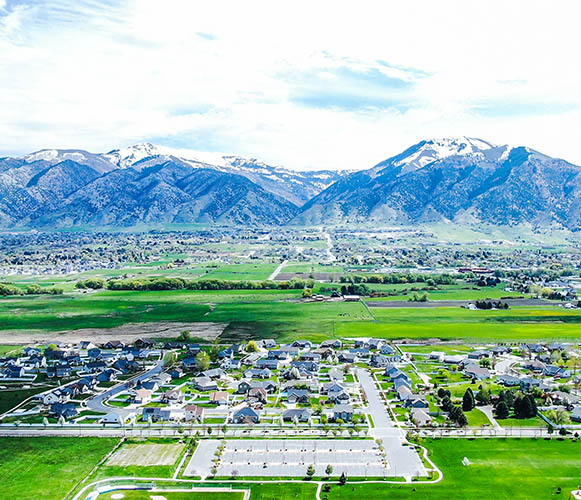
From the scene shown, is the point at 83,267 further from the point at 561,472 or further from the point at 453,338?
the point at 561,472

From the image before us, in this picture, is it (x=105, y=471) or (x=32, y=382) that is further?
(x=32, y=382)

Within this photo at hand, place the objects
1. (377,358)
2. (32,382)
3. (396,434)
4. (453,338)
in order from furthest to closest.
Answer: (453,338) < (377,358) < (32,382) < (396,434)

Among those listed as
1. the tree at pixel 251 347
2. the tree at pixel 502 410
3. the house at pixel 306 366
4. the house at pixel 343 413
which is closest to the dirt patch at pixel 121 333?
the tree at pixel 251 347

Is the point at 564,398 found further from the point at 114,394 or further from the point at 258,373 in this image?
the point at 114,394

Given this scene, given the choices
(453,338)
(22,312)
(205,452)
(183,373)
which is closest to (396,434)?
(205,452)

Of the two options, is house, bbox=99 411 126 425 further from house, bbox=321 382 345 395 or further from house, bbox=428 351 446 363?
house, bbox=428 351 446 363

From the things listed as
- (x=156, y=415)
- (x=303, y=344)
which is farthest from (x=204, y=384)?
(x=303, y=344)

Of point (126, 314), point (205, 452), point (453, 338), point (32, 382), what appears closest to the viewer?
point (205, 452)

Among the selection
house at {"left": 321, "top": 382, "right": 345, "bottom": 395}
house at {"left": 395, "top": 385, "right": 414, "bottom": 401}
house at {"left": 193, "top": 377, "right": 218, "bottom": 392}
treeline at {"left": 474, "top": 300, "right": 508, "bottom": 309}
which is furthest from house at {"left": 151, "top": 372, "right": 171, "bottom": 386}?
treeline at {"left": 474, "top": 300, "right": 508, "bottom": 309}
